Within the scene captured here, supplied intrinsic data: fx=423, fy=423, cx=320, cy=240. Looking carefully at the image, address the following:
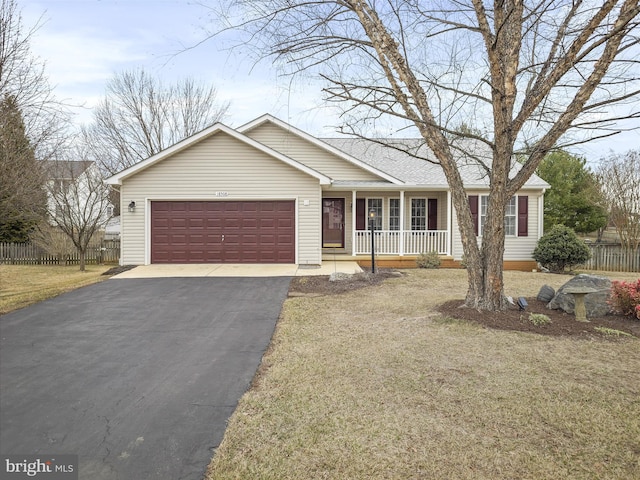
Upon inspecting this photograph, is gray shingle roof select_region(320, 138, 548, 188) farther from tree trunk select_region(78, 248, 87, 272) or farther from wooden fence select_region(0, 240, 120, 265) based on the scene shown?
wooden fence select_region(0, 240, 120, 265)

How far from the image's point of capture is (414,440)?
10.3ft

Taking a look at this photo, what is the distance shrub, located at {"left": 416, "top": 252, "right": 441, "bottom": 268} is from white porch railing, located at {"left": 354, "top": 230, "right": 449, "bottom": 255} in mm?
477

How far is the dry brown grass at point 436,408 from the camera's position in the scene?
2859 millimetres

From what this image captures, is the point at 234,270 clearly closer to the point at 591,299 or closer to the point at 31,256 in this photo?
the point at 591,299

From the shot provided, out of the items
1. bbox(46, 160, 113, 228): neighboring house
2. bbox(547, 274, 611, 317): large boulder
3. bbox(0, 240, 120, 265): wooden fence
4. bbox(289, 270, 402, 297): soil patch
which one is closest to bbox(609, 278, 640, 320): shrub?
bbox(547, 274, 611, 317): large boulder

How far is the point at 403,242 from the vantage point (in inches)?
599

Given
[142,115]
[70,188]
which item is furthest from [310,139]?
[142,115]

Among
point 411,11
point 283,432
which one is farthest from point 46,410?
point 411,11

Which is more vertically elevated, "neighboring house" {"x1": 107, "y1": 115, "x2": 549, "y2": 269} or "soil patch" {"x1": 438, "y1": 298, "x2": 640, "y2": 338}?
"neighboring house" {"x1": 107, "y1": 115, "x2": 549, "y2": 269}

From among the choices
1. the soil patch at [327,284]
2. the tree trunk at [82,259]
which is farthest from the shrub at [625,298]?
the tree trunk at [82,259]

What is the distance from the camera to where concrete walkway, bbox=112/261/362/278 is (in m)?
11.9

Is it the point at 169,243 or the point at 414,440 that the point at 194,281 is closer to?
the point at 169,243

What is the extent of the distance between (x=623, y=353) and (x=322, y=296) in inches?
209

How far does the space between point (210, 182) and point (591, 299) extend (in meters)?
10.9
